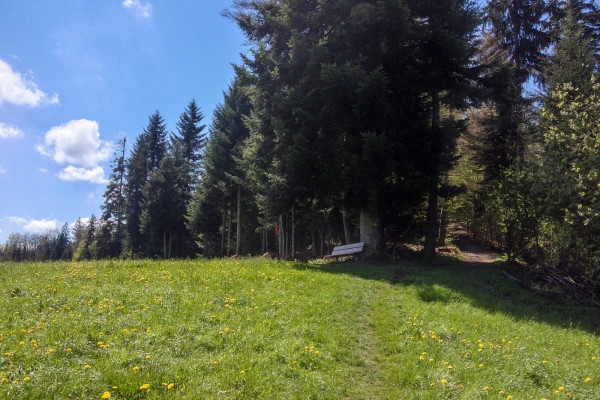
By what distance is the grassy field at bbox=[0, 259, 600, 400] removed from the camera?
441cm

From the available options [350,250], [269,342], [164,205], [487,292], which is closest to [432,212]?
[350,250]

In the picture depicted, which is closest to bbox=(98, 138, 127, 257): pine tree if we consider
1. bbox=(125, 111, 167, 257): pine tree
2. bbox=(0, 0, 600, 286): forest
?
bbox=(125, 111, 167, 257): pine tree

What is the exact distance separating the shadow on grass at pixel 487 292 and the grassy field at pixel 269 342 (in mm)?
110

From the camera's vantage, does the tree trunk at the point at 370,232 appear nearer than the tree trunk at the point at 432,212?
Yes

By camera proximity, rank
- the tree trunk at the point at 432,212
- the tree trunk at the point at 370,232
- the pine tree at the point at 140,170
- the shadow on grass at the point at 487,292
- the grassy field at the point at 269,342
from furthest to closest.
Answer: the pine tree at the point at 140,170 < the tree trunk at the point at 432,212 < the tree trunk at the point at 370,232 < the shadow on grass at the point at 487,292 < the grassy field at the point at 269,342

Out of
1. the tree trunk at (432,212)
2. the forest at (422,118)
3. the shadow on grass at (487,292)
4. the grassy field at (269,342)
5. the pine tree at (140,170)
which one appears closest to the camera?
the grassy field at (269,342)

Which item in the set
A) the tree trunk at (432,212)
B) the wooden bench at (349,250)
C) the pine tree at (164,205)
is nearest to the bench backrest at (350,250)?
the wooden bench at (349,250)

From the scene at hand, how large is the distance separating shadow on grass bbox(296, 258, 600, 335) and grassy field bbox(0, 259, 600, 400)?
0.11m

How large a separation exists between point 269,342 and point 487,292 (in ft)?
28.4

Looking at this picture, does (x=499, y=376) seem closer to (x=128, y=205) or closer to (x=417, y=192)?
(x=417, y=192)

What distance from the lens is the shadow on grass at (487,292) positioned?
9.88 m

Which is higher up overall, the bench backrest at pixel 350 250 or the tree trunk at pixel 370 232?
the tree trunk at pixel 370 232

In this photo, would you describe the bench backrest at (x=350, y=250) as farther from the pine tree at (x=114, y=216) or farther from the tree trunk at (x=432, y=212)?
the pine tree at (x=114, y=216)

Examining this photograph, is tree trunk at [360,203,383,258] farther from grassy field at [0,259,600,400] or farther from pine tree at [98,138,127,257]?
pine tree at [98,138,127,257]
